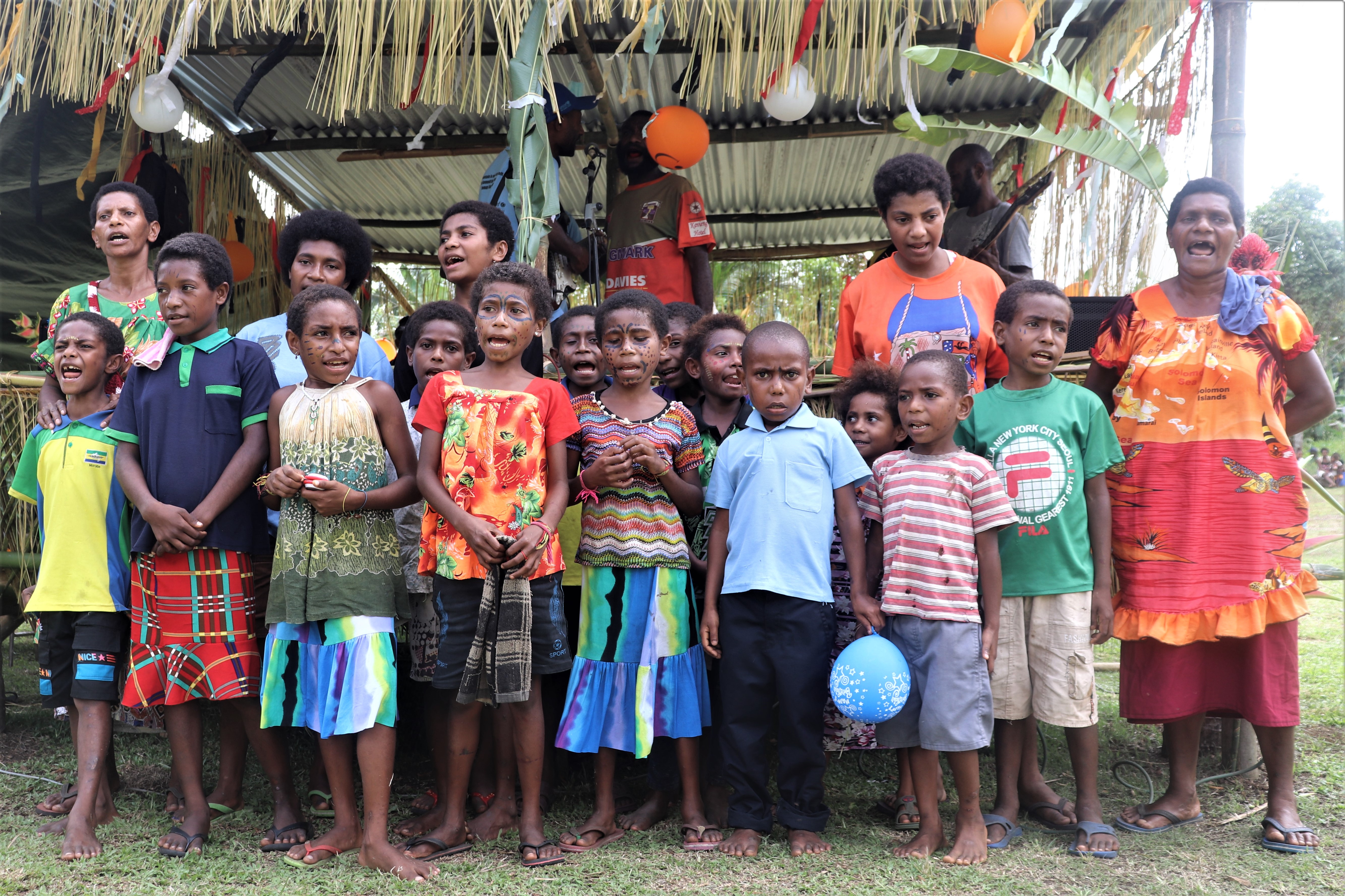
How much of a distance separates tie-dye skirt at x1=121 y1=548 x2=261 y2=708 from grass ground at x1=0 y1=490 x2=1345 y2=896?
0.45 meters

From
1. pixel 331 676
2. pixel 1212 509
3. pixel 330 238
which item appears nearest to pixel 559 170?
pixel 330 238

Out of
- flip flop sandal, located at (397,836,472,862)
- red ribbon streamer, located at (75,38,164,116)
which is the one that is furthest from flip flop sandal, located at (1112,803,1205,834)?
red ribbon streamer, located at (75,38,164,116)

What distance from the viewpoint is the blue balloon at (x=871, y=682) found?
2469mm

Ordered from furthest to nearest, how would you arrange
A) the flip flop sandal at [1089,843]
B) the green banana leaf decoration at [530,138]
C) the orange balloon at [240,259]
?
the orange balloon at [240,259] → the green banana leaf decoration at [530,138] → the flip flop sandal at [1089,843]

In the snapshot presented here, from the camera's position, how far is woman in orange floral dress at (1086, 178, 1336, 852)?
9.29 feet

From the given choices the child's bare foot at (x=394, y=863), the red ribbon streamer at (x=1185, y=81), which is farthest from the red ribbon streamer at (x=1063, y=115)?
the child's bare foot at (x=394, y=863)

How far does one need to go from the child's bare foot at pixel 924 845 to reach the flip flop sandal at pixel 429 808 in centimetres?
141

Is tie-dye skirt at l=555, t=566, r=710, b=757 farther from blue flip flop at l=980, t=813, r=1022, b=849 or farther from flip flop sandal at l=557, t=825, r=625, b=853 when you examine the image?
blue flip flop at l=980, t=813, r=1022, b=849

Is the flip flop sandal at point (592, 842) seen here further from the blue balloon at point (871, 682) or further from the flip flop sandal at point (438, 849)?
the blue balloon at point (871, 682)

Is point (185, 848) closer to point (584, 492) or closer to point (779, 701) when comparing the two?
point (584, 492)

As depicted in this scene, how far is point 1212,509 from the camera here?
2.87 metres

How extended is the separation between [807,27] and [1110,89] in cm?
155

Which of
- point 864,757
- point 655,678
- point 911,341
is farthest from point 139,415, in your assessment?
point 864,757

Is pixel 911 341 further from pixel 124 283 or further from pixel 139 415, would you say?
pixel 124 283
